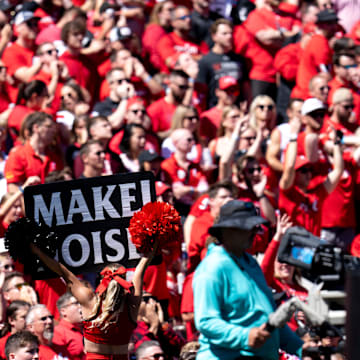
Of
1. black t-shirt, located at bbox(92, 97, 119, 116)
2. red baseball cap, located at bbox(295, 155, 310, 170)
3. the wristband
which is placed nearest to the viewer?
red baseball cap, located at bbox(295, 155, 310, 170)

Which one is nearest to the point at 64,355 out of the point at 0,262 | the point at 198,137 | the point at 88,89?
the point at 0,262

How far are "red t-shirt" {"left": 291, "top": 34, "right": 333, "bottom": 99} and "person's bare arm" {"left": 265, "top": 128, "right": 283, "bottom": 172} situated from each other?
1.53 metres

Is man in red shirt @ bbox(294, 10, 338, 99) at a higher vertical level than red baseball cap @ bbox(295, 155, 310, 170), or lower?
higher

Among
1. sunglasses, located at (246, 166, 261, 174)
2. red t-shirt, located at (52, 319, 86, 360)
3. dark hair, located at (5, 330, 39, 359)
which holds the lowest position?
red t-shirt, located at (52, 319, 86, 360)

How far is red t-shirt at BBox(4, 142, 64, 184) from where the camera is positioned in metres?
9.70

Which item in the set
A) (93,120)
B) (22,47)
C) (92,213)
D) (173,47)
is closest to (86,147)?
(93,120)

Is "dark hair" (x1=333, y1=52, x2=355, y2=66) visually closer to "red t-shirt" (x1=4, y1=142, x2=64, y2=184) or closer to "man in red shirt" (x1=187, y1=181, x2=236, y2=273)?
"man in red shirt" (x1=187, y1=181, x2=236, y2=273)

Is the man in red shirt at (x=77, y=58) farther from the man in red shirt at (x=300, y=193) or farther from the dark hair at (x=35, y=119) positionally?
the man in red shirt at (x=300, y=193)

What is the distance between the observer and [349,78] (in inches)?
478

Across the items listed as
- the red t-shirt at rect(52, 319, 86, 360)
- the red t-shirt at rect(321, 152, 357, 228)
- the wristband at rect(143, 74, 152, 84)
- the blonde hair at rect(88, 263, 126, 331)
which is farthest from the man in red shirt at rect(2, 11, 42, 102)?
the blonde hair at rect(88, 263, 126, 331)

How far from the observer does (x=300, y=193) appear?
1004cm

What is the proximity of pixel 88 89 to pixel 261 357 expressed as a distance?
268 inches

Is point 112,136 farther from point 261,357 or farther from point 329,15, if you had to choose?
point 261,357

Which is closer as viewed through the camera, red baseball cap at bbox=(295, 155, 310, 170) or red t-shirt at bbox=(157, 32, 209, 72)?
red baseball cap at bbox=(295, 155, 310, 170)
